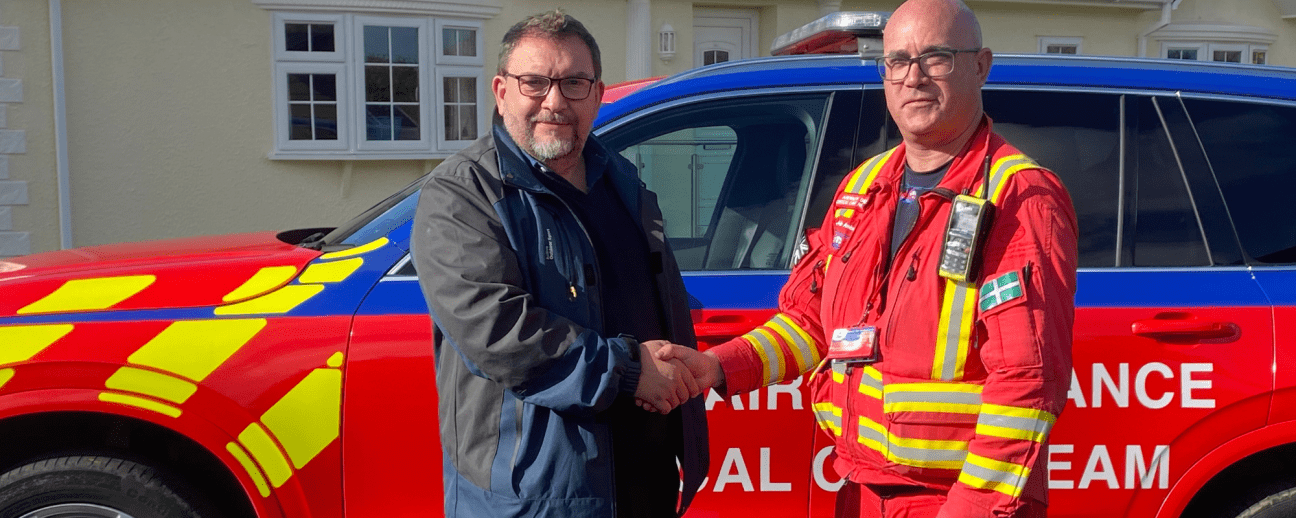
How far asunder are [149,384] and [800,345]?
1641 millimetres

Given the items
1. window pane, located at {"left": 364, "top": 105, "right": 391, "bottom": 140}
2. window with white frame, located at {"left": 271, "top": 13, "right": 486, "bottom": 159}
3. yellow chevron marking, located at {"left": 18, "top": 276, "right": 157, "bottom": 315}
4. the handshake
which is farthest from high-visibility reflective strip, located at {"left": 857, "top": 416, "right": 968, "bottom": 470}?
window pane, located at {"left": 364, "top": 105, "right": 391, "bottom": 140}

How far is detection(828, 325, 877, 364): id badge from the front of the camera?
1.82m

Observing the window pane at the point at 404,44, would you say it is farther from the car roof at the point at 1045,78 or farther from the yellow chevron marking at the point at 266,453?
the yellow chevron marking at the point at 266,453

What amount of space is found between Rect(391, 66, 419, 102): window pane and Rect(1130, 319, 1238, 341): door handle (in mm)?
7781

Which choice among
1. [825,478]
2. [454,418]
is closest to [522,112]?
[454,418]

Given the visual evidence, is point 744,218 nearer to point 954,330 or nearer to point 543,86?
point 543,86

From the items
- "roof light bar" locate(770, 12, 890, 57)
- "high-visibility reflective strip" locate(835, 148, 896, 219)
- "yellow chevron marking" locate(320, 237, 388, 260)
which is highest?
Answer: "roof light bar" locate(770, 12, 890, 57)

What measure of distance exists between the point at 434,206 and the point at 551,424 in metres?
0.43

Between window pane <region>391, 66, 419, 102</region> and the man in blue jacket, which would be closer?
the man in blue jacket

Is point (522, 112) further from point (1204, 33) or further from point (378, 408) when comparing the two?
point (1204, 33)

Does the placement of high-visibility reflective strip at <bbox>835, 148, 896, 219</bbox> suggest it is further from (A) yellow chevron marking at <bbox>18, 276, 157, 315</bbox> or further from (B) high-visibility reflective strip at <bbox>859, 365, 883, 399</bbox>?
(A) yellow chevron marking at <bbox>18, 276, 157, 315</bbox>

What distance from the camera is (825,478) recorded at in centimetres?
280

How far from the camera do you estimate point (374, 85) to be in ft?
31.0

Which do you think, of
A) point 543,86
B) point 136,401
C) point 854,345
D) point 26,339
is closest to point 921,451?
point 854,345
